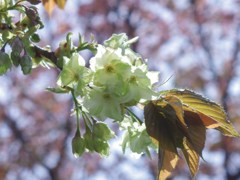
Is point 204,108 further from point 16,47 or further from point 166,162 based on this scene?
point 16,47

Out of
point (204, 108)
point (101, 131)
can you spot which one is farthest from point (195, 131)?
point (101, 131)

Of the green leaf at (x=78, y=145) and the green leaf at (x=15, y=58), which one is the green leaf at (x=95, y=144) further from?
the green leaf at (x=15, y=58)

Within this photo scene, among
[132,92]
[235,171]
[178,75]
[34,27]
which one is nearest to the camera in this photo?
[132,92]

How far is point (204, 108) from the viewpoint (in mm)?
760

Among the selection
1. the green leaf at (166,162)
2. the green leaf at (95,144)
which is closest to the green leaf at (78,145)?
the green leaf at (95,144)

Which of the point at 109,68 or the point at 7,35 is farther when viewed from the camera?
the point at 7,35

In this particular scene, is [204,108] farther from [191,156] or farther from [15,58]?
[15,58]

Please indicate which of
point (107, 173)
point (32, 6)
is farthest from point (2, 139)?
point (32, 6)

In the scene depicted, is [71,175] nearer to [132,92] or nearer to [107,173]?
[107,173]

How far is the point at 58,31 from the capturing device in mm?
8141

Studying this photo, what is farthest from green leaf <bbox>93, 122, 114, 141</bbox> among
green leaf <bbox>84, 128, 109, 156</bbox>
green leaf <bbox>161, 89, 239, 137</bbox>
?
green leaf <bbox>161, 89, 239, 137</bbox>

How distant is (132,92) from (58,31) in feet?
24.8

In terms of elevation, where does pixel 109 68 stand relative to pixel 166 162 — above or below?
above

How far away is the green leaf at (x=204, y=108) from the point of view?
2.47 ft
